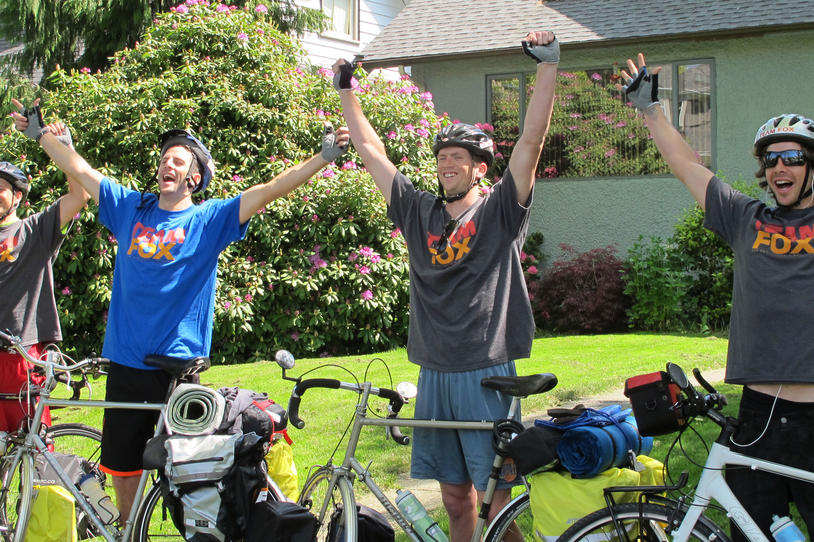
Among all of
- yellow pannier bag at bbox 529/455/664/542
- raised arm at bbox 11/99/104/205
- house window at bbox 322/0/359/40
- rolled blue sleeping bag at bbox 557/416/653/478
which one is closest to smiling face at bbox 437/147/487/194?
rolled blue sleeping bag at bbox 557/416/653/478

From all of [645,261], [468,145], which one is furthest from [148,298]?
[645,261]

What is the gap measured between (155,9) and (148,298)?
33.8ft

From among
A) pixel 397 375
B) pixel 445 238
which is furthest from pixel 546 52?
pixel 397 375

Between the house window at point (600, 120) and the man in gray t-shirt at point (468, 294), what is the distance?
10.3 metres

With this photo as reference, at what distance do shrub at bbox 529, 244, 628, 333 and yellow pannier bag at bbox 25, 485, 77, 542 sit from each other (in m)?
9.18

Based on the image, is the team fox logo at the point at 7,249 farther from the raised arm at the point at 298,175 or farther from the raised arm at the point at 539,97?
the raised arm at the point at 539,97

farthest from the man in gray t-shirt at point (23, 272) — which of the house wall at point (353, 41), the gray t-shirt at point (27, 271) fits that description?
the house wall at point (353, 41)

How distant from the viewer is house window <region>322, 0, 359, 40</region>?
683 inches

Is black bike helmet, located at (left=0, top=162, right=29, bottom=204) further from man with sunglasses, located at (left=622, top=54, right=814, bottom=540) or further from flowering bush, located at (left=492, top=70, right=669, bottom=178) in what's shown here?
flowering bush, located at (left=492, top=70, right=669, bottom=178)

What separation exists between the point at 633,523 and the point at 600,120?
38.0 feet

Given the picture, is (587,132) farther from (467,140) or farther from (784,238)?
(784,238)

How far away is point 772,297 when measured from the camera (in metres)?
3.20

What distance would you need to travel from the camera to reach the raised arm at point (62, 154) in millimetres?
4586

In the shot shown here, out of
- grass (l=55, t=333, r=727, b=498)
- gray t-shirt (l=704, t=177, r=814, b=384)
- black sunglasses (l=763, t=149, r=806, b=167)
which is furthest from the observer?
grass (l=55, t=333, r=727, b=498)
